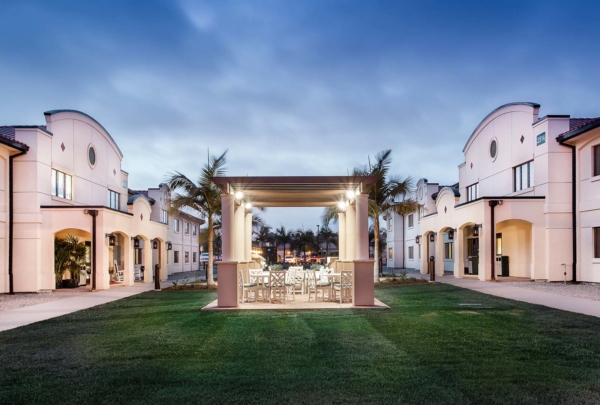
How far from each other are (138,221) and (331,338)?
54.8 ft

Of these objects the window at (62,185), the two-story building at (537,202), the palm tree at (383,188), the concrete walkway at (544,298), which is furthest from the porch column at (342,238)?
the window at (62,185)

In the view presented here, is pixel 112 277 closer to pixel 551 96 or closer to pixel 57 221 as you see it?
pixel 57 221

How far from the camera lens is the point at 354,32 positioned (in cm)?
1839

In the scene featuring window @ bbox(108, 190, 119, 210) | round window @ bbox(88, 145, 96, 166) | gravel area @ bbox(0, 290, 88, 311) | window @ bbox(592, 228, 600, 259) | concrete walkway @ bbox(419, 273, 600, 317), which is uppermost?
round window @ bbox(88, 145, 96, 166)

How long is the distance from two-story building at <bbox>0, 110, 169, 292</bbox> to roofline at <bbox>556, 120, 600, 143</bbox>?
1917 centimetres

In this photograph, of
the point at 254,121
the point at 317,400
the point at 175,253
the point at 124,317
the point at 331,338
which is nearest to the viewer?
the point at 317,400

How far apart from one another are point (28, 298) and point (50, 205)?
4.01 m

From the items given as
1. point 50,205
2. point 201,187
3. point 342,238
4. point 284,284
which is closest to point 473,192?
point 342,238

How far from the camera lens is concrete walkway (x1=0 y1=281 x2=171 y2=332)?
10.3 metres

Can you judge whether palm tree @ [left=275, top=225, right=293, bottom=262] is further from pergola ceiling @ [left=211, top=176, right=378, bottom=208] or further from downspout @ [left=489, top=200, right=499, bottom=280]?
pergola ceiling @ [left=211, top=176, right=378, bottom=208]

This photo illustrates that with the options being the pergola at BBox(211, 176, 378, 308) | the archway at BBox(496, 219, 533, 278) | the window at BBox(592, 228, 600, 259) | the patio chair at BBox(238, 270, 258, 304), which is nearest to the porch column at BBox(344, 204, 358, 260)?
the pergola at BBox(211, 176, 378, 308)

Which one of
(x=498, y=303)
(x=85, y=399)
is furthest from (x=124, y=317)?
(x=498, y=303)

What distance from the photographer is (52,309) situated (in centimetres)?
1246

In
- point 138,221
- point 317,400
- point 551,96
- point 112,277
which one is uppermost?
point 551,96
